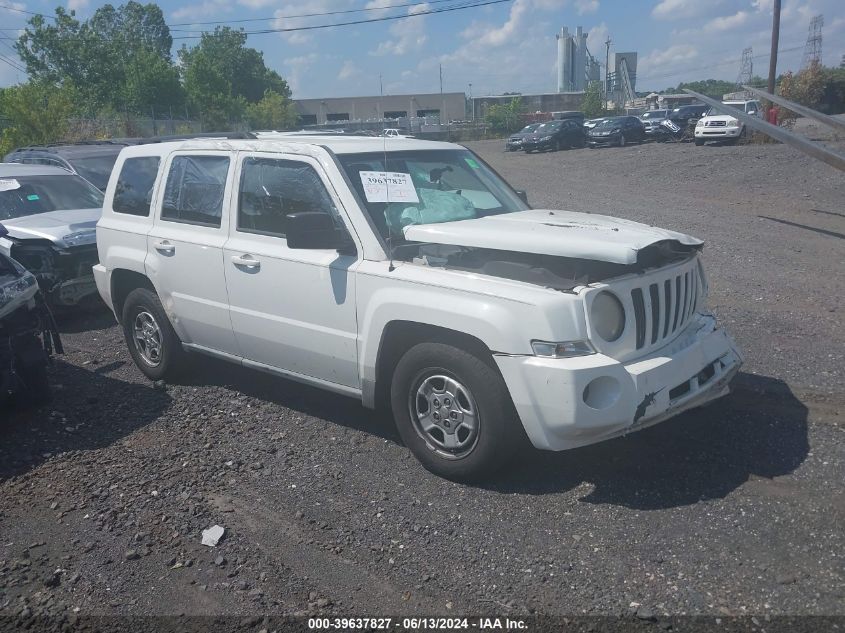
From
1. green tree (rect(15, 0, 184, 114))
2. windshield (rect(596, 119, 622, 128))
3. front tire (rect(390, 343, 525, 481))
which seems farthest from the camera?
green tree (rect(15, 0, 184, 114))

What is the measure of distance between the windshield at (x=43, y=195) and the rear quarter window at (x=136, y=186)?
12.9 feet

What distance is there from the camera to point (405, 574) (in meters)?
3.62

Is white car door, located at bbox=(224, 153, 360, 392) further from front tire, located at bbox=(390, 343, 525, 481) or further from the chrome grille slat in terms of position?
the chrome grille slat

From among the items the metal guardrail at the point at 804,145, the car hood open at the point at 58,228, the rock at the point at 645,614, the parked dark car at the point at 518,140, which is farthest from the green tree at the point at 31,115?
the rock at the point at 645,614

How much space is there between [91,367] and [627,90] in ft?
269

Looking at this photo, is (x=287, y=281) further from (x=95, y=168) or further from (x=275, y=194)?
(x=95, y=168)

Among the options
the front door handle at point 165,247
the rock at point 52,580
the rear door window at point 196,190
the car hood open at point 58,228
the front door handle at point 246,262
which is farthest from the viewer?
the car hood open at point 58,228

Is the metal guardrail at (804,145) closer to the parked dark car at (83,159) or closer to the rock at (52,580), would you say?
the rock at (52,580)

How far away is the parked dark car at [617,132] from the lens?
3397 centimetres

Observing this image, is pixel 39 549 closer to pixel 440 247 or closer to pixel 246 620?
pixel 246 620

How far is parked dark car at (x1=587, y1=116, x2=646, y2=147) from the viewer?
3397 centimetres

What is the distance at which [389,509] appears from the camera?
4223mm

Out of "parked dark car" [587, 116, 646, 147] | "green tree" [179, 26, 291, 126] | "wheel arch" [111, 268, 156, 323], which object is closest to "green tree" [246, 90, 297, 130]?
"green tree" [179, 26, 291, 126]

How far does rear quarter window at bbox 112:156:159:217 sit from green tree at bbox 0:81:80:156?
21354 mm
